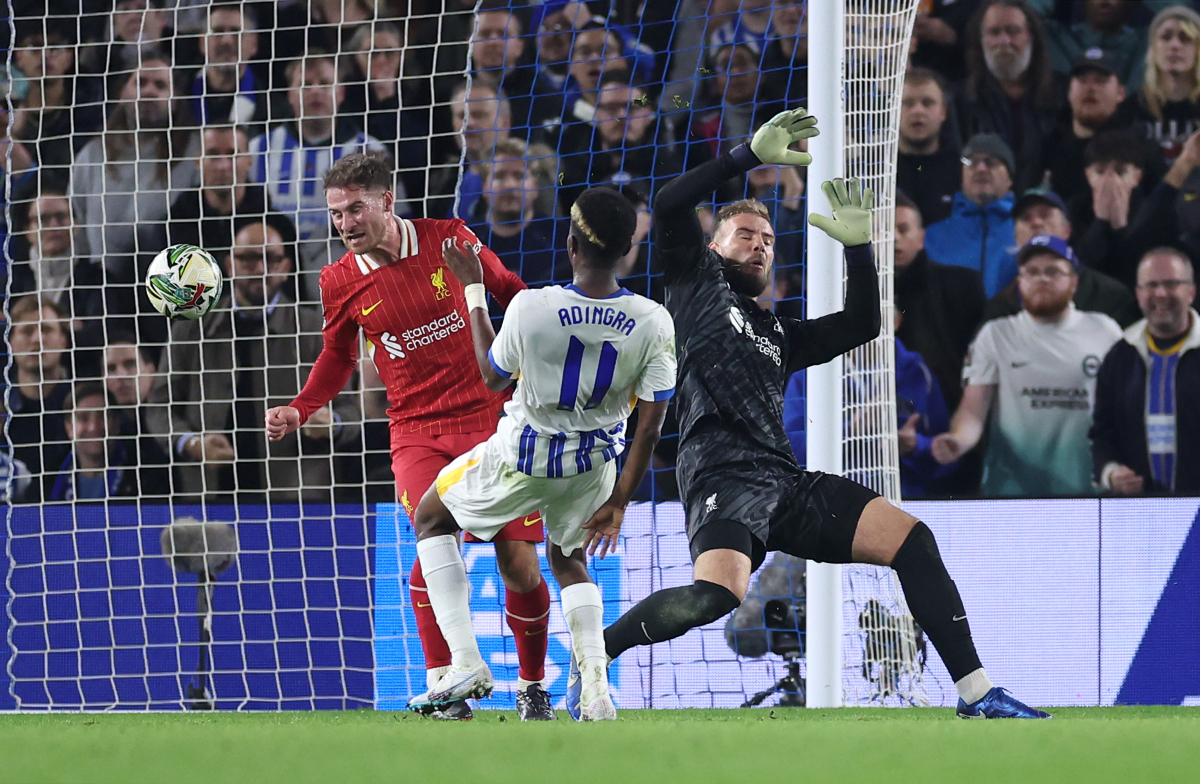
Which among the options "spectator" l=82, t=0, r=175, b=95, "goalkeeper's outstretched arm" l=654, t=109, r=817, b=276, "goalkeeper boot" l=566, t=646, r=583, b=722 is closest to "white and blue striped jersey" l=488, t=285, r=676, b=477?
"goalkeeper's outstretched arm" l=654, t=109, r=817, b=276

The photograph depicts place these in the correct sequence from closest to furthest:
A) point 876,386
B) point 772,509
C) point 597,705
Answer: point 597,705 < point 772,509 < point 876,386

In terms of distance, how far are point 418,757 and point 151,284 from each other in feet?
10.1

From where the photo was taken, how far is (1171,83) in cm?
777

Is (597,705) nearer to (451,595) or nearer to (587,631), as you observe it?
(587,631)

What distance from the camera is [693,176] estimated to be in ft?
12.1

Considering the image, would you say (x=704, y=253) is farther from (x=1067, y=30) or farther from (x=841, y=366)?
(x=1067, y=30)

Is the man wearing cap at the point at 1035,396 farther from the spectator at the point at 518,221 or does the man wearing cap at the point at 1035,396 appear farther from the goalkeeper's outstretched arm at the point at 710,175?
the goalkeeper's outstretched arm at the point at 710,175

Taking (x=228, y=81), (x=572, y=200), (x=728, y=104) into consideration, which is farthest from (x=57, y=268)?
(x=728, y=104)

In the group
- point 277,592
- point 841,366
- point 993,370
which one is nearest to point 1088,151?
point 993,370

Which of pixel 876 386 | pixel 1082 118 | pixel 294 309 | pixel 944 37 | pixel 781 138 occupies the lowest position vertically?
pixel 876 386

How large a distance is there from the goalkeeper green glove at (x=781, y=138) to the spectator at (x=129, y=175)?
4644 mm

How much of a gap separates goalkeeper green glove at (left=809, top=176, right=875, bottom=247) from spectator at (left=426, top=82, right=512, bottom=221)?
139 inches

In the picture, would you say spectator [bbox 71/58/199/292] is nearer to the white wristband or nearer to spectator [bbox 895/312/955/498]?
spectator [bbox 895/312/955/498]

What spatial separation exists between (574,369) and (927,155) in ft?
15.7
